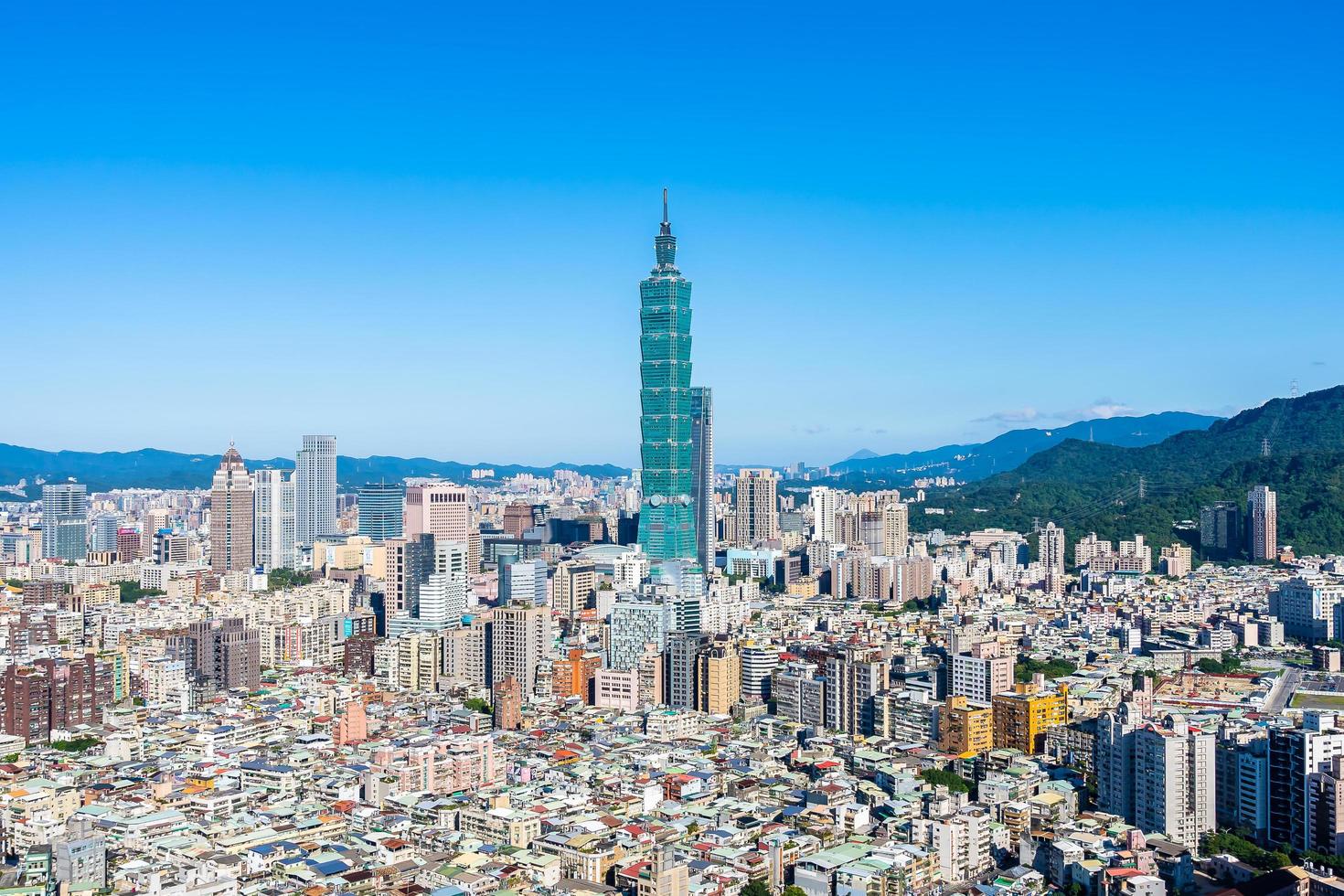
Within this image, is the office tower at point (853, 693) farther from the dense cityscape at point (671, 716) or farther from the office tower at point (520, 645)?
the office tower at point (520, 645)

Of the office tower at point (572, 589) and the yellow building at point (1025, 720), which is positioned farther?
the office tower at point (572, 589)

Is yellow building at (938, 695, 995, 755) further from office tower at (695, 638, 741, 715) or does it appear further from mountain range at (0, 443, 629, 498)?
mountain range at (0, 443, 629, 498)

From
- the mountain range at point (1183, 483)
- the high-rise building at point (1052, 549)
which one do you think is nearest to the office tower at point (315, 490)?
the mountain range at point (1183, 483)

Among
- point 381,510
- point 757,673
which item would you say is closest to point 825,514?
point 381,510

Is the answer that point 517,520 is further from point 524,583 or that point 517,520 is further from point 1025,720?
point 1025,720

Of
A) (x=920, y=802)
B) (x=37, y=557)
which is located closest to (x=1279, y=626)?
(x=920, y=802)

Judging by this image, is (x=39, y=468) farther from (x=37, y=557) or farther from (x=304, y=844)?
(x=304, y=844)
